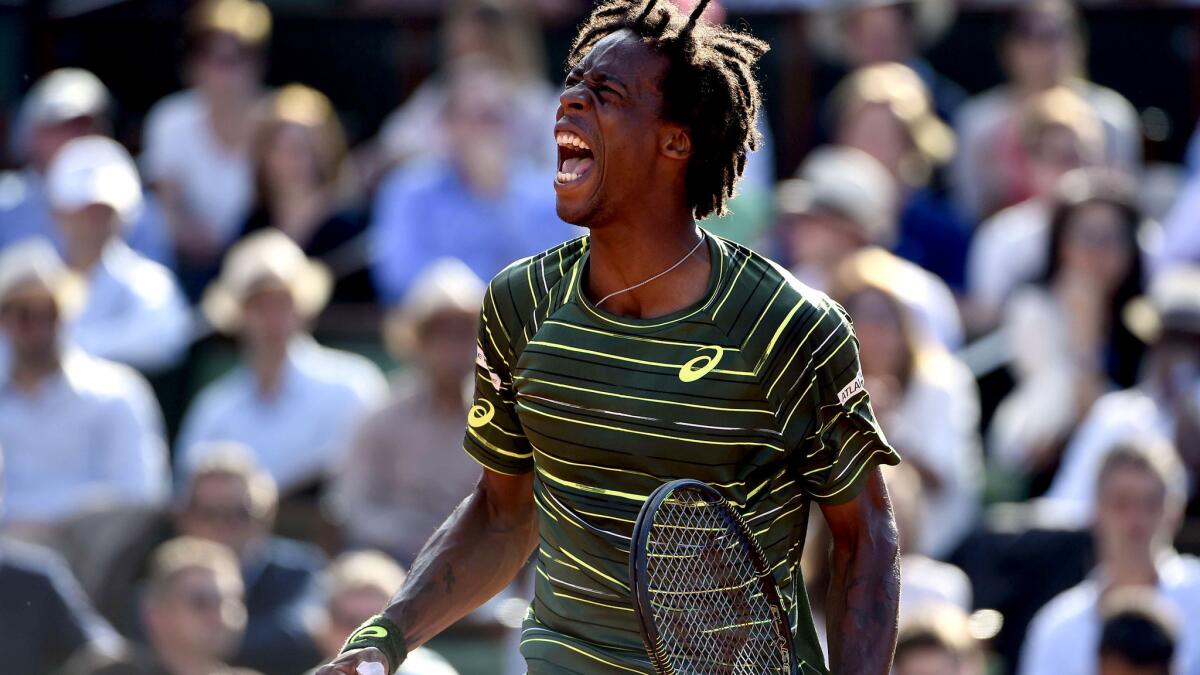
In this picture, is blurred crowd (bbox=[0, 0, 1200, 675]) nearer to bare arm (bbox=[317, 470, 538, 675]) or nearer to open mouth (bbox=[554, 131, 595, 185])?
bare arm (bbox=[317, 470, 538, 675])

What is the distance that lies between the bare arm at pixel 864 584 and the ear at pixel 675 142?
58 cm

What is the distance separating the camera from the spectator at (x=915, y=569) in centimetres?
631

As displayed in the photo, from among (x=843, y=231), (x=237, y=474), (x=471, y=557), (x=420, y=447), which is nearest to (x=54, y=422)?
(x=237, y=474)

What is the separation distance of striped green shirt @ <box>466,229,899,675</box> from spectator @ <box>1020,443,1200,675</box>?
3124mm

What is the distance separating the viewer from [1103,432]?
696 centimetres

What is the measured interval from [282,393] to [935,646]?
3.17m

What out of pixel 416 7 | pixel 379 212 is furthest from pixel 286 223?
pixel 416 7

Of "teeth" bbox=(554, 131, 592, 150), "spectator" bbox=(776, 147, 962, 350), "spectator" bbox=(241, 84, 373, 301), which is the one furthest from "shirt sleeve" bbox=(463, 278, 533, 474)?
"spectator" bbox=(241, 84, 373, 301)

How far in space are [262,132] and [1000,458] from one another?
141 inches

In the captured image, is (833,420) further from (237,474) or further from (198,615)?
(237,474)

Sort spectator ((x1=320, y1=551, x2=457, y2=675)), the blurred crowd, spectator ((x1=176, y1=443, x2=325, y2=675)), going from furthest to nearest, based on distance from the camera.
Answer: spectator ((x1=176, y1=443, x2=325, y2=675)) < the blurred crowd < spectator ((x1=320, y1=551, x2=457, y2=675))

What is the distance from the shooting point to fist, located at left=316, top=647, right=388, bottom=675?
322cm

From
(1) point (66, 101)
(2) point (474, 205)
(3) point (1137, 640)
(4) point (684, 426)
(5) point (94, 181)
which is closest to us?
(4) point (684, 426)

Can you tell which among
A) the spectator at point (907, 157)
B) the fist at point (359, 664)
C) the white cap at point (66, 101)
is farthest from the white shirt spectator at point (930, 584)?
the white cap at point (66, 101)
